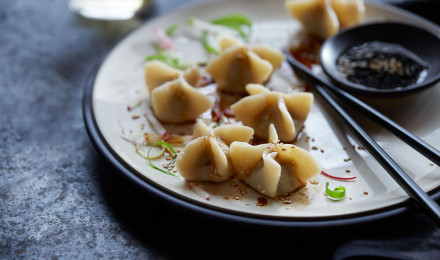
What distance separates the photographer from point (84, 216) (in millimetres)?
2104

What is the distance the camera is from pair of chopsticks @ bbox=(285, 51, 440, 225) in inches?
70.6

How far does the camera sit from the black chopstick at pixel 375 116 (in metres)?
2.00

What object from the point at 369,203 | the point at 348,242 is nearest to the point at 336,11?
the point at 369,203

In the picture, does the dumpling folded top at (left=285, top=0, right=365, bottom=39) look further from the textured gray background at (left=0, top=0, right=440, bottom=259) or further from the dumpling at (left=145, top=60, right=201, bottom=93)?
the textured gray background at (left=0, top=0, right=440, bottom=259)

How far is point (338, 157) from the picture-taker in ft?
7.35

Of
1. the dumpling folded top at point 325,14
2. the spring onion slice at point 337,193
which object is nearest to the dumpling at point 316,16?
the dumpling folded top at point 325,14

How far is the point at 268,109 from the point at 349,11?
1111mm

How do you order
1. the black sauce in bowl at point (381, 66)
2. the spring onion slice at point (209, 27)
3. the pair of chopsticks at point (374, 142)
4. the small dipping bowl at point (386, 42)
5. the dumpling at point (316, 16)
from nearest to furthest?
the pair of chopsticks at point (374, 142)
the small dipping bowl at point (386, 42)
the black sauce in bowl at point (381, 66)
the dumpling at point (316, 16)
the spring onion slice at point (209, 27)

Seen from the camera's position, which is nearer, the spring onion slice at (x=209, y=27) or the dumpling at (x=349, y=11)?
the dumpling at (x=349, y=11)

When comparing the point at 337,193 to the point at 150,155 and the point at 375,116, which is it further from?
the point at 150,155

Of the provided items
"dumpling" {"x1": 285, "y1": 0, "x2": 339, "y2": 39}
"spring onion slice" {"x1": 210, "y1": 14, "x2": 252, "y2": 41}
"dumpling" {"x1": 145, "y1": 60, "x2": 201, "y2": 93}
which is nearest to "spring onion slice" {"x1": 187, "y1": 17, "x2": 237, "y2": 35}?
"spring onion slice" {"x1": 210, "y1": 14, "x2": 252, "y2": 41}

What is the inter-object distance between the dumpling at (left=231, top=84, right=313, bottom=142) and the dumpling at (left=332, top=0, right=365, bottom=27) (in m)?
0.97

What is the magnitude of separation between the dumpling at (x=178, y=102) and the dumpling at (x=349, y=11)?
1167mm

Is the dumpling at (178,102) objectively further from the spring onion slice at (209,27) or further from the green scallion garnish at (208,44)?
the spring onion slice at (209,27)
